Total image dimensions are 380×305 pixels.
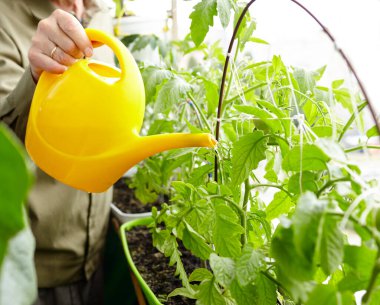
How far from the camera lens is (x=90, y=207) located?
0.88m

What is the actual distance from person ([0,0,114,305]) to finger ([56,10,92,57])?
9cm

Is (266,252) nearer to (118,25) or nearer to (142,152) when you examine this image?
(142,152)

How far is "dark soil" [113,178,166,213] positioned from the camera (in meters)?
1.04

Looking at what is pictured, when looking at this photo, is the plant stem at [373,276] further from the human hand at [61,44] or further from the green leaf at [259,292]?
the human hand at [61,44]

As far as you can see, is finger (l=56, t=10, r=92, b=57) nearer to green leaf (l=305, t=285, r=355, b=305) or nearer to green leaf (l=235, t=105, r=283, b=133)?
green leaf (l=235, t=105, r=283, b=133)

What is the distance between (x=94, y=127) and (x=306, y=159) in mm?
212

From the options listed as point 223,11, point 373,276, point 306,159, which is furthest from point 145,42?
point 373,276

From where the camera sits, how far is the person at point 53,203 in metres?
0.71

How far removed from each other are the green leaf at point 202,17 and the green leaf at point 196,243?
0.82ft

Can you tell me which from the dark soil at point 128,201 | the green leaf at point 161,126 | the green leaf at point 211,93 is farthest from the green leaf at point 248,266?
the dark soil at point 128,201

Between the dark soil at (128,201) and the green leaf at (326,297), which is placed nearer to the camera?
the green leaf at (326,297)

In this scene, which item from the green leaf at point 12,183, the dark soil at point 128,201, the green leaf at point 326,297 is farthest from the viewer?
the dark soil at point 128,201

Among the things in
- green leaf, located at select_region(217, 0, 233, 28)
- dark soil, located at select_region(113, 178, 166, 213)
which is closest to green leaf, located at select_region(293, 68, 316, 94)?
green leaf, located at select_region(217, 0, 233, 28)

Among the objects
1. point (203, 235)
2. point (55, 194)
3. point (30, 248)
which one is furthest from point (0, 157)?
point (55, 194)
